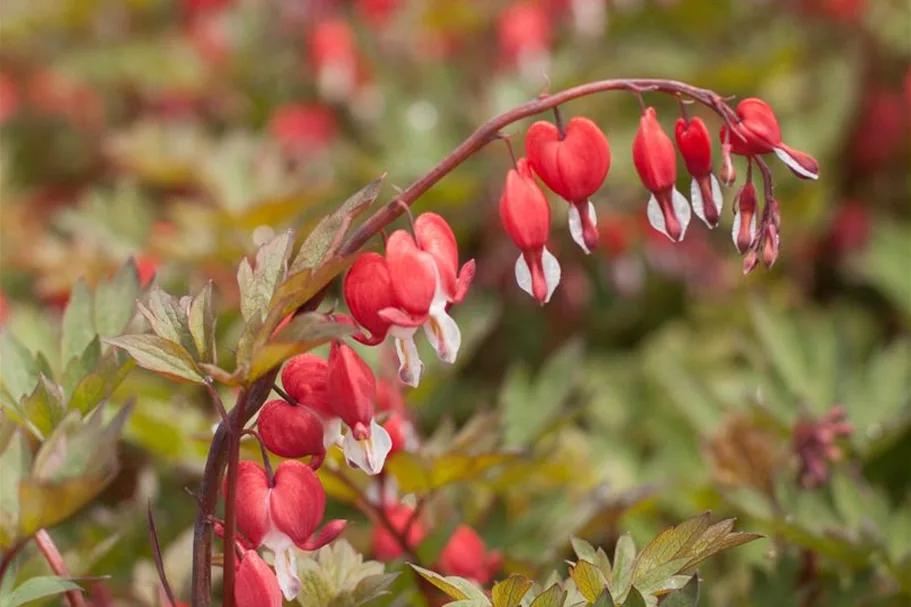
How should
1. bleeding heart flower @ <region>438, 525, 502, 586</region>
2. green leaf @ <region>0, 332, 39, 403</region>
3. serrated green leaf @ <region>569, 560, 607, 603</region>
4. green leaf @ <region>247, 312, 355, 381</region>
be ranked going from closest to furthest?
green leaf @ <region>247, 312, 355, 381</region> < serrated green leaf @ <region>569, 560, 607, 603</region> < green leaf @ <region>0, 332, 39, 403</region> < bleeding heart flower @ <region>438, 525, 502, 586</region>

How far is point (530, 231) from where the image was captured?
3.05 feet

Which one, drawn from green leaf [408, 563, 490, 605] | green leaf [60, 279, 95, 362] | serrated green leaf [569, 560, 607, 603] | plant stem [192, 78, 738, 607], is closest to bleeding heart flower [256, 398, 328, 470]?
plant stem [192, 78, 738, 607]

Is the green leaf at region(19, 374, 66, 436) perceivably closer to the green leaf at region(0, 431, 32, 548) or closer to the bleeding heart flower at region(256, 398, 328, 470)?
the green leaf at region(0, 431, 32, 548)

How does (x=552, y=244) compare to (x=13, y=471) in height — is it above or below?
below

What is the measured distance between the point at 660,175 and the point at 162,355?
420mm

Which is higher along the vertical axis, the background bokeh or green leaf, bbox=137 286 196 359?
green leaf, bbox=137 286 196 359

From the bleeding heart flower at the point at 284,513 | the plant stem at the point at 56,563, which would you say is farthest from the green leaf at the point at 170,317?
the plant stem at the point at 56,563

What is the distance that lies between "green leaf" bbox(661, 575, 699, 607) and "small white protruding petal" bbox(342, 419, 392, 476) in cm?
26

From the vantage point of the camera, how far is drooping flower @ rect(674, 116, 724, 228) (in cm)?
93

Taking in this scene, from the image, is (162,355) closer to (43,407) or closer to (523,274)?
(43,407)

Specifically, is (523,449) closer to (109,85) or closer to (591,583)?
(591,583)

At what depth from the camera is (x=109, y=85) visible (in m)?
2.87

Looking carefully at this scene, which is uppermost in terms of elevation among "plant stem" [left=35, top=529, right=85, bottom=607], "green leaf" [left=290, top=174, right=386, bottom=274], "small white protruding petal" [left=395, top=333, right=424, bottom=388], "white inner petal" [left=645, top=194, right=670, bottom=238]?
"green leaf" [left=290, top=174, right=386, bottom=274]

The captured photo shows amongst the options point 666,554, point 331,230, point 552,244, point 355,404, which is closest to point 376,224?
point 331,230
